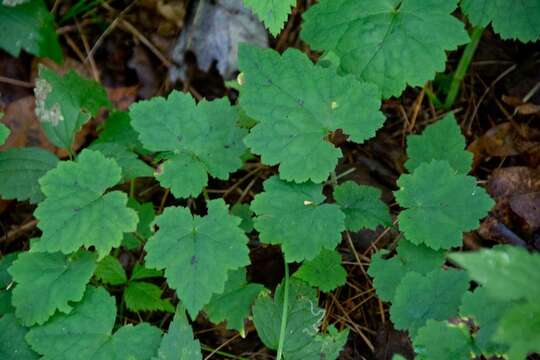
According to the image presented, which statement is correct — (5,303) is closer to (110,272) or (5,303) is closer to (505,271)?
(110,272)

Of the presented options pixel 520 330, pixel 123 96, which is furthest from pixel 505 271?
pixel 123 96

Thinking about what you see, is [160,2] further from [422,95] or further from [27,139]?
[422,95]

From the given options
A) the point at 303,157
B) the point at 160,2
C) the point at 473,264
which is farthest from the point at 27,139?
the point at 473,264

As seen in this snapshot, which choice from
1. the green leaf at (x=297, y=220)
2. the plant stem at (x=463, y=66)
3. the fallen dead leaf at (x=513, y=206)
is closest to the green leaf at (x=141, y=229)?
the green leaf at (x=297, y=220)

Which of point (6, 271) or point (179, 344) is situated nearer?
point (179, 344)

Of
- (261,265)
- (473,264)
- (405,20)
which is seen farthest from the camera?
(261,265)

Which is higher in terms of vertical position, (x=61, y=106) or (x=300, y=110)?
(x=300, y=110)

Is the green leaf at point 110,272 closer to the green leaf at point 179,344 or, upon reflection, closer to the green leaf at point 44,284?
the green leaf at point 44,284
